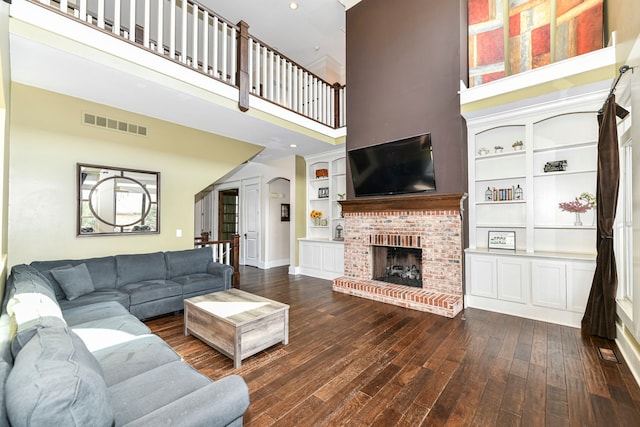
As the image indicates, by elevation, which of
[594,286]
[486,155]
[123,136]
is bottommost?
[594,286]

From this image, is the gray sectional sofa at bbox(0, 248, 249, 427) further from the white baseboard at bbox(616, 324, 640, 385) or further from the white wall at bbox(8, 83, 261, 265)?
the white baseboard at bbox(616, 324, 640, 385)

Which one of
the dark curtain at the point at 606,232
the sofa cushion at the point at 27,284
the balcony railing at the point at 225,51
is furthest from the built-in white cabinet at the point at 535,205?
the sofa cushion at the point at 27,284

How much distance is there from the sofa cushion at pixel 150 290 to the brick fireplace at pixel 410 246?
2.68 meters

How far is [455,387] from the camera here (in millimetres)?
2295

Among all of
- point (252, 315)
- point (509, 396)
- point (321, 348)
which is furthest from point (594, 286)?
point (252, 315)

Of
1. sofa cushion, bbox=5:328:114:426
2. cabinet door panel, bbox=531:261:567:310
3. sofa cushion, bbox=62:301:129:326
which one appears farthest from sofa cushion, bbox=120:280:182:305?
cabinet door panel, bbox=531:261:567:310

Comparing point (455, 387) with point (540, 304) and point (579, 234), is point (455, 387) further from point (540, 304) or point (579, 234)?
point (579, 234)

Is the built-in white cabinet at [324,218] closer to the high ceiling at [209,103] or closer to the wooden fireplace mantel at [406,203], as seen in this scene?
the high ceiling at [209,103]

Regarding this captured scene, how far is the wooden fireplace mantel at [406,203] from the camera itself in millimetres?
4199

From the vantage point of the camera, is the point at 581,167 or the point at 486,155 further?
the point at 486,155

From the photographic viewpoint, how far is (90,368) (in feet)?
3.95

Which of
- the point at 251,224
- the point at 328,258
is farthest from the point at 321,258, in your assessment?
the point at 251,224

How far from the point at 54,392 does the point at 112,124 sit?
4.36 m

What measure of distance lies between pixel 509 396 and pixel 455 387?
1.24ft
